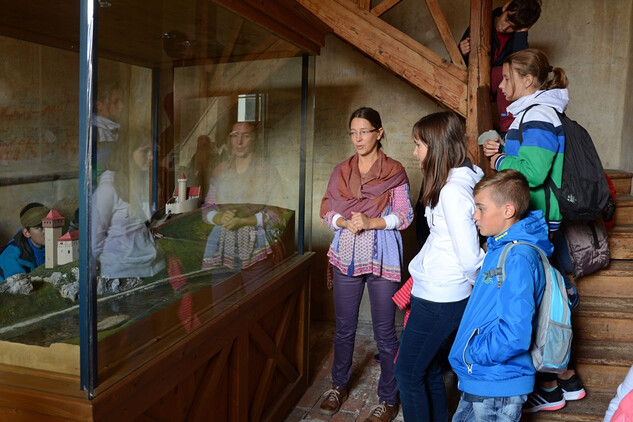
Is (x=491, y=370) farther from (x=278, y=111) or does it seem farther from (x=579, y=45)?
(x=579, y=45)

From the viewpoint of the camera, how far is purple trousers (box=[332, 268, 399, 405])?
333cm

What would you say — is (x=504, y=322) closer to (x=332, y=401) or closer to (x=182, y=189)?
(x=182, y=189)

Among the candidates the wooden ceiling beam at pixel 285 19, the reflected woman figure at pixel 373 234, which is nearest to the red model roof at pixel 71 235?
the wooden ceiling beam at pixel 285 19

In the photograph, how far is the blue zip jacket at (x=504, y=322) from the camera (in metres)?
2.00

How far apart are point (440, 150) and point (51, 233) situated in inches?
63.3

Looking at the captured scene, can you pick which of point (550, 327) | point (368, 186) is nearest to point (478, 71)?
point (368, 186)

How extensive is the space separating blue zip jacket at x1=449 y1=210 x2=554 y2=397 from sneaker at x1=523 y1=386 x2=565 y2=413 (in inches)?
36.8

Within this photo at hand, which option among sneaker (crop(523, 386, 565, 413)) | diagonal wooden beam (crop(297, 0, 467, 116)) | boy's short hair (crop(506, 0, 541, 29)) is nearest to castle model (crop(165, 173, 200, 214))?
sneaker (crop(523, 386, 565, 413))

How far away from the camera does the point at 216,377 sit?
2.53 metres

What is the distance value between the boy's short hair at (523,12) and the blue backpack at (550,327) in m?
2.05

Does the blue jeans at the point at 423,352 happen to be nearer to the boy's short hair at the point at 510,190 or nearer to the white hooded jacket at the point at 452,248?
the white hooded jacket at the point at 452,248

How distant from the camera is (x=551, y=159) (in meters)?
2.54

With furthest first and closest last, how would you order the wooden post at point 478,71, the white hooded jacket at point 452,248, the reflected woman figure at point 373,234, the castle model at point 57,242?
1. the wooden post at point 478,71
2. the reflected woman figure at point 373,234
3. the white hooded jacket at point 452,248
4. the castle model at point 57,242

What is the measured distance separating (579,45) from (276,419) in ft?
12.8
